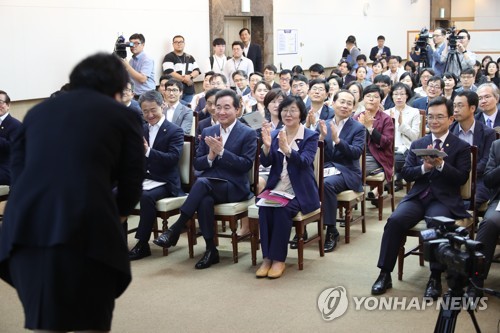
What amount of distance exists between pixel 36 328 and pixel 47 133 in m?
0.60

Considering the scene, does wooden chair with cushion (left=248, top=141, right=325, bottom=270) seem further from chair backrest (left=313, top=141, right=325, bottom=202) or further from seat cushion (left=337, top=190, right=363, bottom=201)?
seat cushion (left=337, top=190, right=363, bottom=201)

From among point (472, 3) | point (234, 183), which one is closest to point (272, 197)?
point (234, 183)

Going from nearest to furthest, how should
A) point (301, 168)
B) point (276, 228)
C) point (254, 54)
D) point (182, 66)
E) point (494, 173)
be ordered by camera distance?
point (494, 173), point (276, 228), point (301, 168), point (182, 66), point (254, 54)

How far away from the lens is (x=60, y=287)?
214cm

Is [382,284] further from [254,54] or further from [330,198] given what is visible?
[254,54]

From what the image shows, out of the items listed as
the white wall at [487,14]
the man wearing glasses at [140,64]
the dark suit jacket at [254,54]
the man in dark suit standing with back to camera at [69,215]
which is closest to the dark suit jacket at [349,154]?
the man in dark suit standing with back to camera at [69,215]

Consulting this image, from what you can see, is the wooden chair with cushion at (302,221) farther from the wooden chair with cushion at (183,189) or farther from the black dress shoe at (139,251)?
the black dress shoe at (139,251)

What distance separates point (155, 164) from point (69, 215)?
9.42 ft

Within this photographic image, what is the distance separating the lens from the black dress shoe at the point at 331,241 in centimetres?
496

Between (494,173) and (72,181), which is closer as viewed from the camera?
(72,181)

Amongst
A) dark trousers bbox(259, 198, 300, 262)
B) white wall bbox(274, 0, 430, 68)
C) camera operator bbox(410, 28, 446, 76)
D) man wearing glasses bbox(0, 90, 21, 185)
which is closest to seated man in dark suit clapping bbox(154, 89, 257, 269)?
dark trousers bbox(259, 198, 300, 262)

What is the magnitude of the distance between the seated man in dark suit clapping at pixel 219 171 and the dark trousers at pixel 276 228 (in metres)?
0.40

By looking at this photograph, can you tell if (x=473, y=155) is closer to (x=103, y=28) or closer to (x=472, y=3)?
(x=103, y=28)

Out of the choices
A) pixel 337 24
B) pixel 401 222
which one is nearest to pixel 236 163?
pixel 401 222
